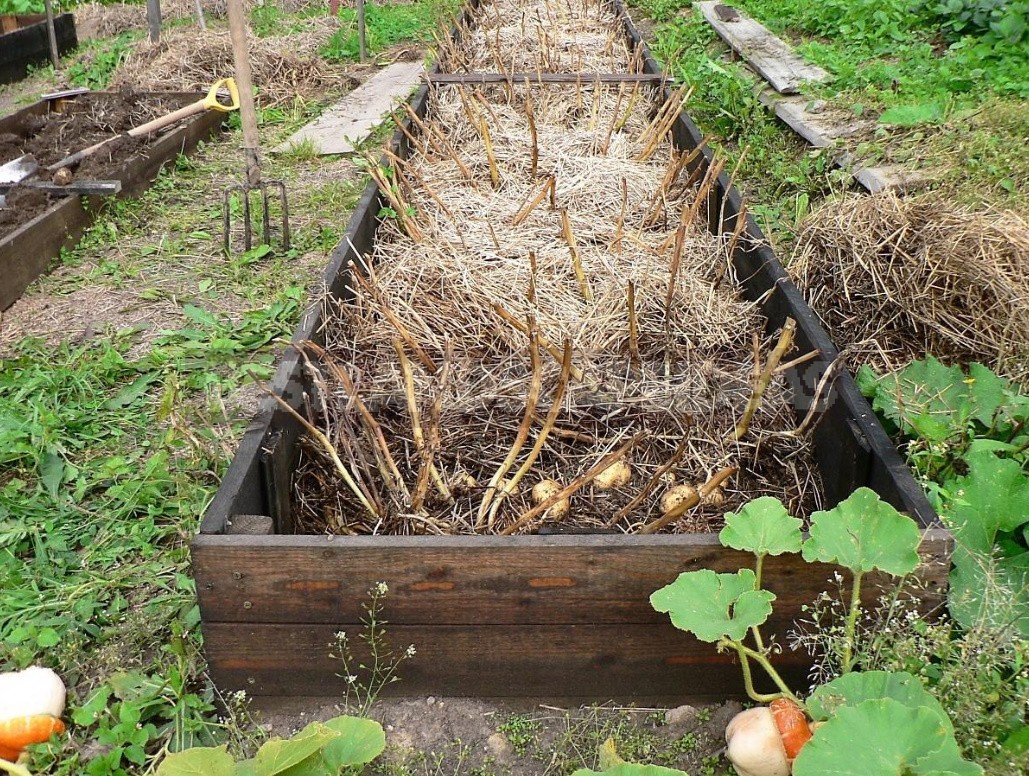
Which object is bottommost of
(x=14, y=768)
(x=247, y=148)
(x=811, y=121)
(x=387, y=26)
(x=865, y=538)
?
(x=14, y=768)

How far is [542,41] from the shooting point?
6969 mm

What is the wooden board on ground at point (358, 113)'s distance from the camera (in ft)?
21.1

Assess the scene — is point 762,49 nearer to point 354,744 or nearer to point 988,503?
point 988,503

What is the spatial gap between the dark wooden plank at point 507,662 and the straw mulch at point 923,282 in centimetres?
160

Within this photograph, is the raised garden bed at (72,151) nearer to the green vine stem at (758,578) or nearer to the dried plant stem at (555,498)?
the dried plant stem at (555,498)

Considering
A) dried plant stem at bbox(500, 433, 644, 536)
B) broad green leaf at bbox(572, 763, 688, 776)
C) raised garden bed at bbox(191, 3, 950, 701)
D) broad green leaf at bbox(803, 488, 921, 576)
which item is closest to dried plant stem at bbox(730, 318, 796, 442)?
raised garden bed at bbox(191, 3, 950, 701)

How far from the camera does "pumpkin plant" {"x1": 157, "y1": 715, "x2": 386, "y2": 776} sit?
155 cm

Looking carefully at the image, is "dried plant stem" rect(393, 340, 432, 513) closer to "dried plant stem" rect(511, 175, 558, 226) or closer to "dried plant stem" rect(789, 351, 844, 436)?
"dried plant stem" rect(789, 351, 844, 436)

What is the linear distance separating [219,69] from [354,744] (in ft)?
26.0

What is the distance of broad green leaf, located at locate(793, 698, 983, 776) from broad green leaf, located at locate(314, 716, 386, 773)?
75cm

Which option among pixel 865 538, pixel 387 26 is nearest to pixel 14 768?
pixel 865 538

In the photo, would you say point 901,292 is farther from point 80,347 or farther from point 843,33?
point 843,33

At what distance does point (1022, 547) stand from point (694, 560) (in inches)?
33.2

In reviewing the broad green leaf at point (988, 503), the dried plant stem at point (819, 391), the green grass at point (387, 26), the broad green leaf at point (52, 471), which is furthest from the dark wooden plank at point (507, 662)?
the green grass at point (387, 26)
